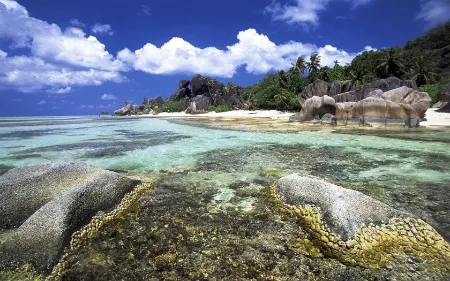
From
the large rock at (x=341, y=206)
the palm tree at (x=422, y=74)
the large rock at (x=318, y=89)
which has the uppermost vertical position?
the palm tree at (x=422, y=74)

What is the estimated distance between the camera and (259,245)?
4395 mm

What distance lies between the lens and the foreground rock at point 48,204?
13.5 ft

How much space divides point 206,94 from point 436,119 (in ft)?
233

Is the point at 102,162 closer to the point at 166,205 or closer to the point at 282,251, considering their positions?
the point at 166,205

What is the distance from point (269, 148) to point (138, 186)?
26.9 feet

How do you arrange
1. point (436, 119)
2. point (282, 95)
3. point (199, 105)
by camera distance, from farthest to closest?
1. point (199, 105)
2. point (282, 95)
3. point (436, 119)

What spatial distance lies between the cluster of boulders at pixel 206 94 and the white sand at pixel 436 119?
153 feet

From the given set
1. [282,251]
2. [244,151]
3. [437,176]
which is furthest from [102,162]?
[437,176]

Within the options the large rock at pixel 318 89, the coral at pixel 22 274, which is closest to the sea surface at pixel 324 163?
the coral at pixel 22 274

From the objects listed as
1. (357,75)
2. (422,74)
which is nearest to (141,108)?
(357,75)

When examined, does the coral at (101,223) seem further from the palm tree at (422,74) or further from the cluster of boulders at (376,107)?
the palm tree at (422,74)

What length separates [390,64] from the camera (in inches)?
2051

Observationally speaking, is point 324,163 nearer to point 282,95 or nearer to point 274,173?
point 274,173

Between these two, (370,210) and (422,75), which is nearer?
(370,210)
